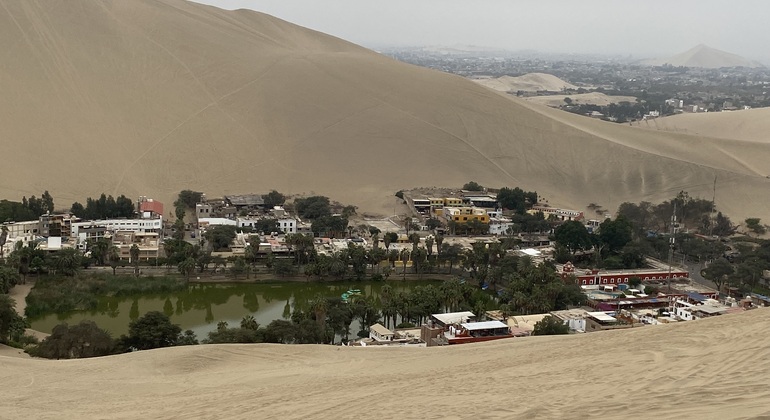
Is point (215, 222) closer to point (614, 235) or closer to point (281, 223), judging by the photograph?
point (281, 223)

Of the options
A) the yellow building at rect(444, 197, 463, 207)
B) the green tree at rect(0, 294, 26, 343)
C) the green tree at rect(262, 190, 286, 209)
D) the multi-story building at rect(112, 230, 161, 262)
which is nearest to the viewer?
the green tree at rect(0, 294, 26, 343)

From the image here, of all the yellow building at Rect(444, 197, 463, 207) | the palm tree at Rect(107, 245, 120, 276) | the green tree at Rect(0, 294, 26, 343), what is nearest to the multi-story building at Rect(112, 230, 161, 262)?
the palm tree at Rect(107, 245, 120, 276)

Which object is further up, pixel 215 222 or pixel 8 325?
pixel 215 222

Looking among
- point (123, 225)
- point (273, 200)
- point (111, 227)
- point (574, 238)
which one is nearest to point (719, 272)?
point (574, 238)

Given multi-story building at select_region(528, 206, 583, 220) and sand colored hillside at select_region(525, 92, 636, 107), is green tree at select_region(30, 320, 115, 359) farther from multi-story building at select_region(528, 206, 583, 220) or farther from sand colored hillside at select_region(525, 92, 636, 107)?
sand colored hillside at select_region(525, 92, 636, 107)

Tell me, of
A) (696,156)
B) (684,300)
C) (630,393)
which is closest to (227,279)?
(684,300)

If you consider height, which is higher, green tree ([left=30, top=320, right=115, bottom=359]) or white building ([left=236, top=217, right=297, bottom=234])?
white building ([left=236, top=217, right=297, bottom=234])
